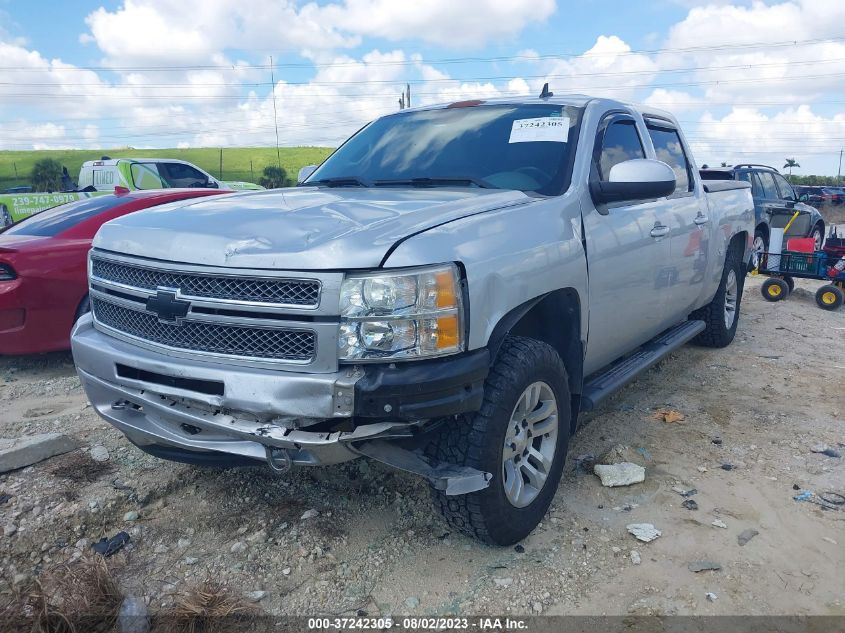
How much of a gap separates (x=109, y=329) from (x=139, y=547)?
3.19 feet

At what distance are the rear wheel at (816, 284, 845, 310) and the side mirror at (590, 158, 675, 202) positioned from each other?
21.1 feet

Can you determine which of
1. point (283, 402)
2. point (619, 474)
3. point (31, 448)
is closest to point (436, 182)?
point (283, 402)

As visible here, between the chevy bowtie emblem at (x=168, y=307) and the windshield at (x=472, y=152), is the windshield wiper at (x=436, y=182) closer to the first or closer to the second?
the windshield at (x=472, y=152)

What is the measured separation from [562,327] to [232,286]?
5.13 feet

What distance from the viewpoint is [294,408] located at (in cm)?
233

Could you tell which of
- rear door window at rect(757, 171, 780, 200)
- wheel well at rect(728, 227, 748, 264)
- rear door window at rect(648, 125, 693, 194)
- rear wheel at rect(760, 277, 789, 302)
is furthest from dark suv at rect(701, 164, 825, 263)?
rear door window at rect(648, 125, 693, 194)

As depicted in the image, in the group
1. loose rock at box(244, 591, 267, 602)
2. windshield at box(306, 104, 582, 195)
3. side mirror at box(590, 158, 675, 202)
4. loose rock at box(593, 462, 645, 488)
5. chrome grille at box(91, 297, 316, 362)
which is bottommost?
loose rock at box(244, 591, 267, 602)

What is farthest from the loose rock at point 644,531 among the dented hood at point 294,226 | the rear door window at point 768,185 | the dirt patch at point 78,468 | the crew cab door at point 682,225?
the rear door window at point 768,185

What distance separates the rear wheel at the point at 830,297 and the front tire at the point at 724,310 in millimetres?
2895

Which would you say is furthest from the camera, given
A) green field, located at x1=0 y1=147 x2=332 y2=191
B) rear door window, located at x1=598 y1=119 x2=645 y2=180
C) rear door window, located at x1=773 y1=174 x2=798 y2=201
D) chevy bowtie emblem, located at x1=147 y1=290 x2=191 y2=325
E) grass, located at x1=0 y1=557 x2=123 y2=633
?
green field, located at x1=0 y1=147 x2=332 y2=191

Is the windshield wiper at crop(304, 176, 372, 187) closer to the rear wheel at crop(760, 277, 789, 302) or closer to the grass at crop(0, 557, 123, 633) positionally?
Answer: the grass at crop(0, 557, 123, 633)

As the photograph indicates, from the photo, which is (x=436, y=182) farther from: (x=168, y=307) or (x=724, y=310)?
(x=724, y=310)

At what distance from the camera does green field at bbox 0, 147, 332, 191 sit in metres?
52.1

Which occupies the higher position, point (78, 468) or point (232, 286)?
point (232, 286)
